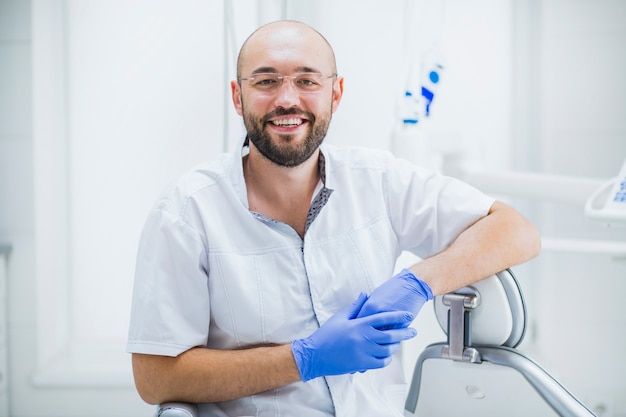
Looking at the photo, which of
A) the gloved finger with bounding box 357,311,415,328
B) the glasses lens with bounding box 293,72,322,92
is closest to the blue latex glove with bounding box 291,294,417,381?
the gloved finger with bounding box 357,311,415,328

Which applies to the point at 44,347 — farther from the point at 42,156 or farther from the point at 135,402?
the point at 42,156

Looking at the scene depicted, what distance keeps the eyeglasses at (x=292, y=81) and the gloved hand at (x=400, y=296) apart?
46 centimetres

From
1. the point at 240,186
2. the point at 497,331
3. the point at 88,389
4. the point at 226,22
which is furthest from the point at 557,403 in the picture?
the point at 88,389

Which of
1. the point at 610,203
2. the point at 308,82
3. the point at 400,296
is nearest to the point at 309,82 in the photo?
the point at 308,82

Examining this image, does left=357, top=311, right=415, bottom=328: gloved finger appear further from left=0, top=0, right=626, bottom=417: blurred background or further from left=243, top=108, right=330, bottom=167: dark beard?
left=0, top=0, right=626, bottom=417: blurred background

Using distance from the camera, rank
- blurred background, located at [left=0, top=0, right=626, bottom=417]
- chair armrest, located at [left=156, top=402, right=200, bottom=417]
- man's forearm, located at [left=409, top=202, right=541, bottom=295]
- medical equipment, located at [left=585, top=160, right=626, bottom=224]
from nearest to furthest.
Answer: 1. chair armrest, located at [left=156, top=402, right=200, bottom=417]
2. man's forearm, located at [left=409, top=202, right=541, bottom=295]
3. medical equipment, located at [left=585, top=160, right=626, bottom=224]
4. blurred background, located at [left=0, top=0, right=626, bottom=417]

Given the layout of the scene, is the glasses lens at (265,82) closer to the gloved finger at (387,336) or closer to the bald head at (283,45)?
the bald head at (283,45)

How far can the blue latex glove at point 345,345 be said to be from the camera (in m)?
1.25

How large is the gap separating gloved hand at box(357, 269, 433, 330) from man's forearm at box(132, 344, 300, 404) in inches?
7.5

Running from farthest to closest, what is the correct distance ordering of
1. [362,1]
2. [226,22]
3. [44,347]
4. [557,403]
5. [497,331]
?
1. [362,1]
2. [44,347]
3. [226,22]
4. [497,331]
5. [557,403]

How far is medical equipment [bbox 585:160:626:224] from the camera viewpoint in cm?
166

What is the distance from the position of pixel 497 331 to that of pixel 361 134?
53.7 inches

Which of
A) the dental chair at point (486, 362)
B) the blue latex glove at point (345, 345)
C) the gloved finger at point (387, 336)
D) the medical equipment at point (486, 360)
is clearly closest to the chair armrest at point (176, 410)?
the dental chair at point (486, 362)

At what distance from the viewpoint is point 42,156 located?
216 centimetres
